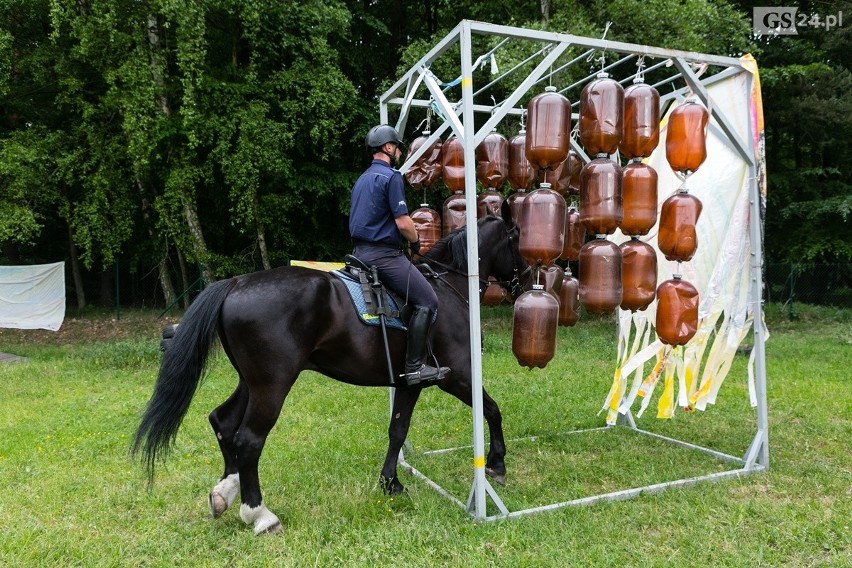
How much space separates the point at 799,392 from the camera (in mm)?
7293

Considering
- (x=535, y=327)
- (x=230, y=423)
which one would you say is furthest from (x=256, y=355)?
(x=535, y=327)

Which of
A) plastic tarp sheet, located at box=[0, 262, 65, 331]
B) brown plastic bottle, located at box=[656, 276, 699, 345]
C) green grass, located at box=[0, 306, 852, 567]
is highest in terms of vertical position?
brown plastic bottle, located at box=[656, 276, 699, 345]

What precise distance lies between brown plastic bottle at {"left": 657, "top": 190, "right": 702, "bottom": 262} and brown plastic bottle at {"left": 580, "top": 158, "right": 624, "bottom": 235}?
17.1 inches

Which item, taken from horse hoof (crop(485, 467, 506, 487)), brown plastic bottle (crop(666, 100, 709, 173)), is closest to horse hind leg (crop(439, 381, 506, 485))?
horse hoof (crop(485, 467, 506, 487))

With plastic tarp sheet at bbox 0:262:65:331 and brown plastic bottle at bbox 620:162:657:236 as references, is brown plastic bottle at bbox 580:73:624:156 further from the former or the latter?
plastic tarp sheet at bbox 0:262:65:331

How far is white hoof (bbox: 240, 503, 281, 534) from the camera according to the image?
3717 millimetres

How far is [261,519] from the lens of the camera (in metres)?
3.75

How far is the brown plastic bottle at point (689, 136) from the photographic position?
426 cm

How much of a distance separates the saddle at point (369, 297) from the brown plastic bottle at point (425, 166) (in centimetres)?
171

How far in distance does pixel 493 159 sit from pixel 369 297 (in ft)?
5.90

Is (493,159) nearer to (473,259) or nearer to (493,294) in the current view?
(493,294)

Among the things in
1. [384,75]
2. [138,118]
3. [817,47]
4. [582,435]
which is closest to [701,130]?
[582,435]

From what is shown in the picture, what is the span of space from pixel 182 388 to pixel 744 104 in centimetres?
488

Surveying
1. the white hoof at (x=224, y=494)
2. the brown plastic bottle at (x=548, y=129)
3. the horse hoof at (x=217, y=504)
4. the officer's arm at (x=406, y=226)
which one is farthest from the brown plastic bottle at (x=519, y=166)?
the horse hoof at (x=217, y=504)
